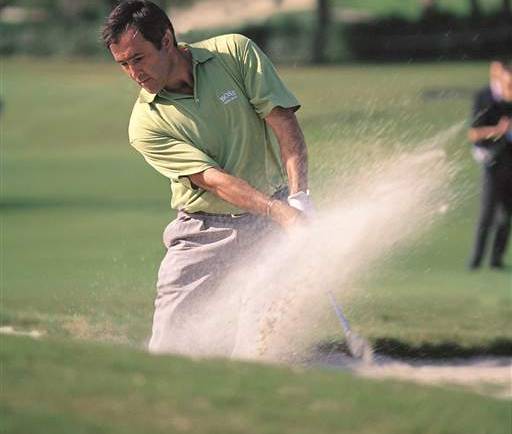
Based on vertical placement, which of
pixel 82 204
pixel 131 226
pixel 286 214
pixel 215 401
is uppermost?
pixel 286 214

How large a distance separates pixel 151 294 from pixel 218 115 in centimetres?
411

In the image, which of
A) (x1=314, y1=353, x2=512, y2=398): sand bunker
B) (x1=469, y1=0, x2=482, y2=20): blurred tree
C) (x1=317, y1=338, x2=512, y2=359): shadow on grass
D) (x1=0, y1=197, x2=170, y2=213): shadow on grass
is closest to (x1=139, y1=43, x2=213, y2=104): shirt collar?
(x1=314, y1=353, x2=512, y2=398): sand bunker

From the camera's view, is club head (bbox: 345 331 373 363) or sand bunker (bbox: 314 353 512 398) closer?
club head (bbox: 345 331 373 363)

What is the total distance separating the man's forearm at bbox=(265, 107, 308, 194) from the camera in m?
7.19

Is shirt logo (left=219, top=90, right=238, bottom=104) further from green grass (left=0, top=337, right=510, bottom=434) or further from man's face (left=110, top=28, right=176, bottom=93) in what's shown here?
green grass (left=0, top=337, right=510, bottom=434)

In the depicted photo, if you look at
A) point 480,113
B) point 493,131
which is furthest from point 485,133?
point 480,113

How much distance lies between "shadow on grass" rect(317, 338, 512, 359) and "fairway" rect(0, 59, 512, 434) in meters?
0.02

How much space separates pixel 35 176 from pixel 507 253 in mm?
10081

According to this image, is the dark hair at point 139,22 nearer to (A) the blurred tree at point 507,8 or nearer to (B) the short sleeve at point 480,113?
(B) the short sleeve at point 480,113

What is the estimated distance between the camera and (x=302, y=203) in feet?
23.2

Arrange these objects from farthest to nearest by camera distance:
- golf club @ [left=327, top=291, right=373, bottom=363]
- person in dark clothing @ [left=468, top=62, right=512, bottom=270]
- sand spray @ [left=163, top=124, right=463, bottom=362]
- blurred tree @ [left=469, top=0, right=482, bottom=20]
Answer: blurred tree @ [left=469, top=0, right=482, bottom=20], person in dark clothing @ [left=468, top=62, right=512, bottom=270], golf club @ [left=327, top=291, right=373, bottom=363], sand spray @ [left=163, top=124, right=463, bottom=362]

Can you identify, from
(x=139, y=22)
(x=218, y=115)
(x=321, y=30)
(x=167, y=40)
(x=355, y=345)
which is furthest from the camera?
(x=321, y=30)

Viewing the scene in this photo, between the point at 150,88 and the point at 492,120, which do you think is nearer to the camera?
the point at 150,88

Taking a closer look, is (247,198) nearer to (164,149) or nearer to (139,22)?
Result: (164,149)
